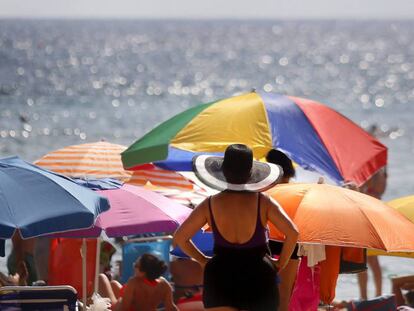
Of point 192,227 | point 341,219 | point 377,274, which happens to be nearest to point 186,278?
point 377,274

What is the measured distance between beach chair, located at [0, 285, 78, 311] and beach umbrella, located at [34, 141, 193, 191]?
232 cm

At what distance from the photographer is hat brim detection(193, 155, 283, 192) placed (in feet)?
18.4

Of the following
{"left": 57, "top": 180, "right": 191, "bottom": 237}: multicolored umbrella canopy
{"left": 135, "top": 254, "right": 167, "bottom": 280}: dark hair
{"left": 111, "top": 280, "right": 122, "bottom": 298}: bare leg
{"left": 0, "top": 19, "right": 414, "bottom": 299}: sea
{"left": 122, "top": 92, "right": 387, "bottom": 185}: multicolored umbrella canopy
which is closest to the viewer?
{"left": 57, "top": 180, "right": 191, "bottom": 237}: multicolored umbrella canopy

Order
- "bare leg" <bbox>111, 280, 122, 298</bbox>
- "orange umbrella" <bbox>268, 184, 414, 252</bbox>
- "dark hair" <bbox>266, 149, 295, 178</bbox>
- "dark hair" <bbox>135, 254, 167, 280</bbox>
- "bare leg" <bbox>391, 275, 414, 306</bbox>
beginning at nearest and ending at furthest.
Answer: "orange umbrella" <bbox>268, 184, 414, 252</bbox> < "dark hair" <bbox>266, 149, 295, 178</bbox> < "dark hair" <bbox>135, 254, 167, 280</bbox> < "bare leg" <bbox>111, 280, 122, 298</bbox> < "bare leg" <bbox>391, 275, 414, 306</bbox>

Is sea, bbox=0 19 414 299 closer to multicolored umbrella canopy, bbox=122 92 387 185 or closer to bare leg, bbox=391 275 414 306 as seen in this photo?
bare leg, bbox=391 275 414 306

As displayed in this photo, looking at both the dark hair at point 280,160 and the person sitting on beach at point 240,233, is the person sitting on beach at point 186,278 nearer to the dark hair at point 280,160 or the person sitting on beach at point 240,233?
the dark hair at point 280,160

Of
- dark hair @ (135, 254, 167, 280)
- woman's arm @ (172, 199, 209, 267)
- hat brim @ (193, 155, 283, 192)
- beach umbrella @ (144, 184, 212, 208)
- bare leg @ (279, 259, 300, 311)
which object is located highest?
hat brim @ (193, 155, 283, 192)

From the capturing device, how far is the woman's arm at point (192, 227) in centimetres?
564

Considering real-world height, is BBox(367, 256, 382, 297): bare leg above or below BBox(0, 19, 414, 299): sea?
below

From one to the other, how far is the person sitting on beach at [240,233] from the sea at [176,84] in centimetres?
614

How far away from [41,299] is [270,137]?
2.64 meters

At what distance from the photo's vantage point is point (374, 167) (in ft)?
28.5

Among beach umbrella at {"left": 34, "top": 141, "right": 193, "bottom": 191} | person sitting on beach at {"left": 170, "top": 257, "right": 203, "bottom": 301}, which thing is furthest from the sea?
person sitting on beach at {"left": 170, "top": 257, "right": 203, "bottom": 301}

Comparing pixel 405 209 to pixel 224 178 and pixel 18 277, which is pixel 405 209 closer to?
pixel 224 178
